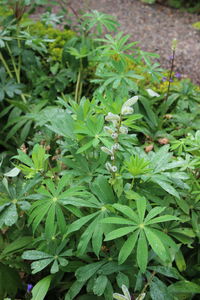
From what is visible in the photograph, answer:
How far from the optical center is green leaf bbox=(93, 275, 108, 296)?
52.4 inches

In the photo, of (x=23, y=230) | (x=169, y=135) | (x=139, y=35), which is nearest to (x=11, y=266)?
(x=23, y=230)

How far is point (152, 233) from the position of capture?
123 cm

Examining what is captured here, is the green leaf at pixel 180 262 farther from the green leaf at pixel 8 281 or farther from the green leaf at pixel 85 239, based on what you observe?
the green leaf at pixel 8 281

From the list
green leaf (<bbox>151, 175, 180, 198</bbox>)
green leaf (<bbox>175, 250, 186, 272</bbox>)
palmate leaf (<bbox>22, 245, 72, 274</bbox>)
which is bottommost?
green leaf (<bbox>175, 250, 186, 272</bbox>)

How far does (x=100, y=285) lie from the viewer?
4.42ft

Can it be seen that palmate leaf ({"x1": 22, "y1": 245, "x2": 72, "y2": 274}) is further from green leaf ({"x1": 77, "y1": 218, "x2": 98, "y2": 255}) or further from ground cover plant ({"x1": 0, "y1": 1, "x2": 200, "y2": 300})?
green leaf ({"x1": 77, "y1": 218, "x2": 98, "y2": 255})

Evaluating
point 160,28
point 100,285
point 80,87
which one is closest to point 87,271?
point 100,285

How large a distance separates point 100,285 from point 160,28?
4.00 m

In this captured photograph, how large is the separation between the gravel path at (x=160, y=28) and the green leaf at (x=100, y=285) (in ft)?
7.78

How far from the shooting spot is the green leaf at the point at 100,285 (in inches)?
52.4

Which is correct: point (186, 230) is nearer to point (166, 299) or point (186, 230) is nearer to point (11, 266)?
point (166, 299)

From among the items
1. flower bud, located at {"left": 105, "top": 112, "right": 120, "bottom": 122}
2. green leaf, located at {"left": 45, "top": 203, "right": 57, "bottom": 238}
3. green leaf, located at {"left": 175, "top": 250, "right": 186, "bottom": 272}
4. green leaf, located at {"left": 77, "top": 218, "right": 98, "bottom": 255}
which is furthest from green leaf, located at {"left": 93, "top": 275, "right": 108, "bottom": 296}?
flower bud, located at {"left": 105, "top": 112, "right": 120, "bottom": 122}

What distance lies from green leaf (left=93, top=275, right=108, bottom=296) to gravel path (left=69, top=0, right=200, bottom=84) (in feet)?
7.78

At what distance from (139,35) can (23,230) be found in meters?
3.31
